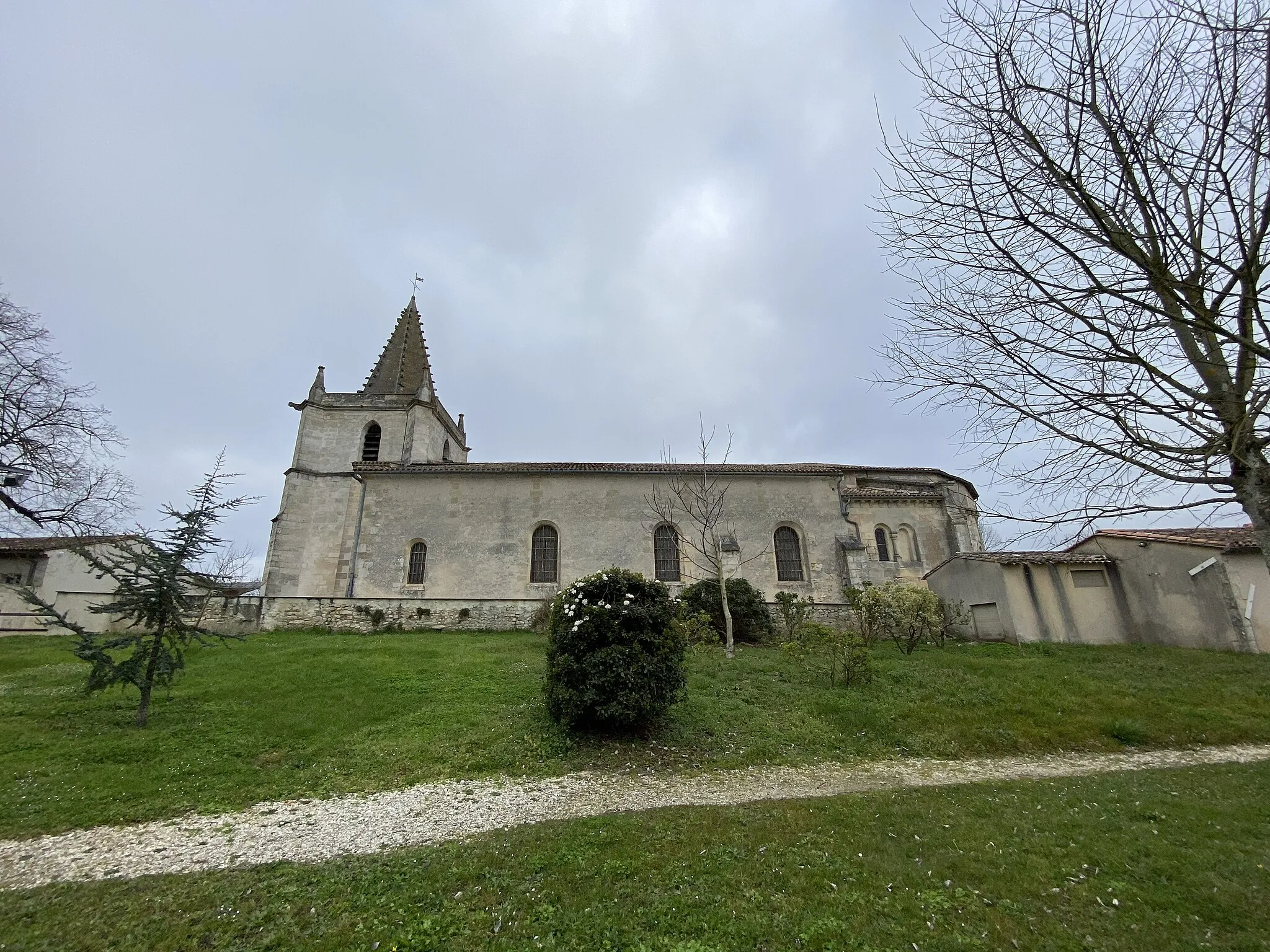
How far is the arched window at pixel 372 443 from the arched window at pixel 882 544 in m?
23.3

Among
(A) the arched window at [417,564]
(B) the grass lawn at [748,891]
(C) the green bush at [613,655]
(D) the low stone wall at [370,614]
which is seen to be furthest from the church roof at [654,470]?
(B) the grass lawn at [748,891]

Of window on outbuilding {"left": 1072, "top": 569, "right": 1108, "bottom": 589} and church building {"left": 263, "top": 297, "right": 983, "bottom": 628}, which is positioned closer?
window on outbuilding {"left": 1072, "top": 569, "right": 1108, "bottom": 589}

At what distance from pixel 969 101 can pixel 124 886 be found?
30.7 feet

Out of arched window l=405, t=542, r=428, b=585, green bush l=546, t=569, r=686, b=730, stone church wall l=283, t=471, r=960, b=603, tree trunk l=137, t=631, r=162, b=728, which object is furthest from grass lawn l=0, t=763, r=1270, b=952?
arched window l=405, t=542, r=428, b=585

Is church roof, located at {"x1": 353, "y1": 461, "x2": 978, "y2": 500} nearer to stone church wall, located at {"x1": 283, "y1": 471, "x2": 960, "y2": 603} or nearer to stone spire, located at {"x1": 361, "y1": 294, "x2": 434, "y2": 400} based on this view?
stone church wall, located at {"x1": 283, "y1": 471, "x2": 960, "y2": 603}

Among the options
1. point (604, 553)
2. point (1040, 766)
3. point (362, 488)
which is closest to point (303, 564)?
point (362, 488)

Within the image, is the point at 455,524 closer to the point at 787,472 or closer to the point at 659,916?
the point at 787,472

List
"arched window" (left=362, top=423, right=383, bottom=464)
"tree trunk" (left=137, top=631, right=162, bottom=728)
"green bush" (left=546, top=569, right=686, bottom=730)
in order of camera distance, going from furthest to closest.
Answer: "arched window" (left=362, top=423, right=383, bottom=464) → "tree trunk" (left=137, top=631, right=162, bottom=728) → "green bush" (left=546, top=569, right=686, bottom=730)

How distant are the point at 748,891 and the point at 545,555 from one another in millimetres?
17920

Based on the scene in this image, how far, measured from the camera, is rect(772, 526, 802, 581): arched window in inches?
855

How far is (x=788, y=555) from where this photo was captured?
22062 millimetres

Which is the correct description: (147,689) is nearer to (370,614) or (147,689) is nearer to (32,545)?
(370,614)

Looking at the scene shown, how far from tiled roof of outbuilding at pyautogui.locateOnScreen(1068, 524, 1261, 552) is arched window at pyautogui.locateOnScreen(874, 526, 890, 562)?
6969mm

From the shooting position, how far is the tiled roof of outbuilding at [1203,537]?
14945mm
